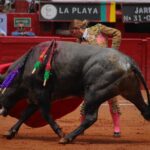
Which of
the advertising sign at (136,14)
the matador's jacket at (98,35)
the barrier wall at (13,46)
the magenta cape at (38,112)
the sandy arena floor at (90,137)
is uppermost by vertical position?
the matador's jacket at (98,35)

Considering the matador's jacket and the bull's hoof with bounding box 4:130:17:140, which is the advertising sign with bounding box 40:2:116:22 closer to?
the matador's jacket

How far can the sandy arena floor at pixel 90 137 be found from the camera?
22.5 feet

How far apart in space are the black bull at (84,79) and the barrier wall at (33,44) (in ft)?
20.0

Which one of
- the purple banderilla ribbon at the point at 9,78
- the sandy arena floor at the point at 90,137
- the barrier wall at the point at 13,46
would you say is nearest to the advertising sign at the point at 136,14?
the barrier wall at the point at 13,46

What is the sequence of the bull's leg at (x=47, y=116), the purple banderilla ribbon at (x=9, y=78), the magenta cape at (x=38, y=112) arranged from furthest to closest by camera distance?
1. the magenta cape at (x=38, y=112)
2. the purple banderilla ribbon at (x=9, y=78)
3. the bull's leg at (x=47, y=116)

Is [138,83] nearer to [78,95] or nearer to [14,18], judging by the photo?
[78,95]

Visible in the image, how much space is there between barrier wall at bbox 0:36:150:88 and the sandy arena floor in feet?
13.2

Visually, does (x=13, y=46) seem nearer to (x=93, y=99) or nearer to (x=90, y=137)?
(x=90, y=137)

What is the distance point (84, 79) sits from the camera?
7.02 metres

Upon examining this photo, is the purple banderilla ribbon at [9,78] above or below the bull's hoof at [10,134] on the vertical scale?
above

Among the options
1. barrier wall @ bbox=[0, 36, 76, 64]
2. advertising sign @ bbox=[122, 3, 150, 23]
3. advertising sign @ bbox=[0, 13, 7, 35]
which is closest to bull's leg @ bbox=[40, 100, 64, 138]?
barrier wall @ bbox=[0, 36, 76, 64]

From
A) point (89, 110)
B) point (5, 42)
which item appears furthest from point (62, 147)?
point (5, 42)

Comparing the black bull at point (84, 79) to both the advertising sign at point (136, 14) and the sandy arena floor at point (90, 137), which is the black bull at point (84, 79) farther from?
the advertising sign at point (136, 14)

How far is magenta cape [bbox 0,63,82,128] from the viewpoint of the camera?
313 inches
